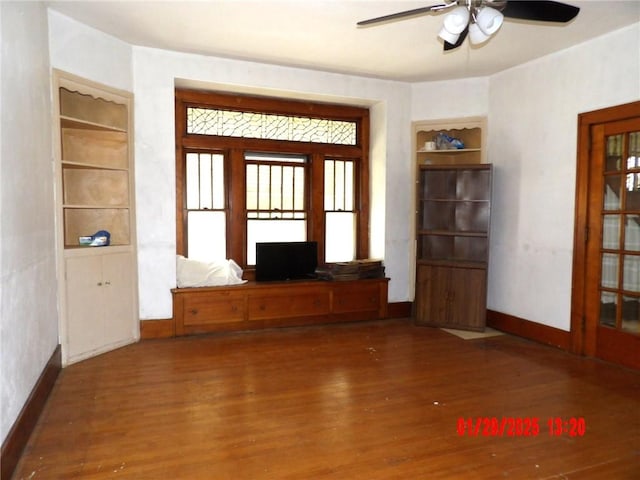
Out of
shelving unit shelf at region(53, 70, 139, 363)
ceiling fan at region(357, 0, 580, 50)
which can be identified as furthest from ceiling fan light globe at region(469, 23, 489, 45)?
shelving unit shelf at region(53, 70, 139, 363)

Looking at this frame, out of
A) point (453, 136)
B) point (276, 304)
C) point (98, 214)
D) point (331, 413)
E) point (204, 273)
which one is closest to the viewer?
point (331, 413)

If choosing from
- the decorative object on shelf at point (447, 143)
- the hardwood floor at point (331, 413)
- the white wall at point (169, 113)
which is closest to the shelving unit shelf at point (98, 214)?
the white wall at point (169, 113)

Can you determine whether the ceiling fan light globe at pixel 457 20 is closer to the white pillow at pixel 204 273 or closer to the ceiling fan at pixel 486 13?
the ceiling fan at pixel 486 13

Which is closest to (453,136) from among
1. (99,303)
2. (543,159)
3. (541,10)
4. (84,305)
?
(543,159)

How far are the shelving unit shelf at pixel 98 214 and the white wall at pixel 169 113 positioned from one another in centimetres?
15

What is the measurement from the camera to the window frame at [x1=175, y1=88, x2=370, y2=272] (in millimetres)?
4836

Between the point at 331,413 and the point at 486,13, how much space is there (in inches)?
103

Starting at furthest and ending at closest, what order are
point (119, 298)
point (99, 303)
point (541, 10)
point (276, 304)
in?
point (276, 304)
point (119, 298)
point (99, 303)
point (541, 10)

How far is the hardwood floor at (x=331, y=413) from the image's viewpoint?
7.43 feet

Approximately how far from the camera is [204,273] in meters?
4.69

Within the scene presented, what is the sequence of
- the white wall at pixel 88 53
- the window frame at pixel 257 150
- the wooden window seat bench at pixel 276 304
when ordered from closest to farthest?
the white wall at pixel 88 53, the wooden window seat bench at pixel 276 304, the window frame at pixel 257 150

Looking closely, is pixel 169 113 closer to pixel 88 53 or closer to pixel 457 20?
pixel 88 53

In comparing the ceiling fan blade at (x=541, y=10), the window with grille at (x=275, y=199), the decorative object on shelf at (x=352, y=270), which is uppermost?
the ceiling fan blade at (x=541, y=10)

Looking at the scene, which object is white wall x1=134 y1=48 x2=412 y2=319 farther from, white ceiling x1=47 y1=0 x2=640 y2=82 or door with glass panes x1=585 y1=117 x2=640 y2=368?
door with glass panes x1=585 y1=117 x2=640 y2=368
